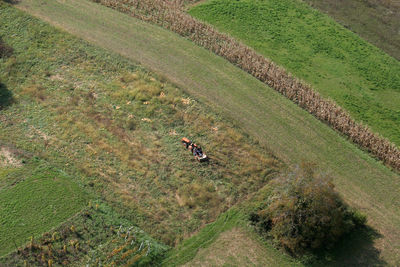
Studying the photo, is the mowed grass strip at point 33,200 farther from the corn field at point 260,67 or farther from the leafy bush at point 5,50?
the corn field at point 260,67

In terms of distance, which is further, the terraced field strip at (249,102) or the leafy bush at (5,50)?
the leafy bush at (5,50)

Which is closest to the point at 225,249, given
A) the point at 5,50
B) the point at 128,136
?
the point at 128,136

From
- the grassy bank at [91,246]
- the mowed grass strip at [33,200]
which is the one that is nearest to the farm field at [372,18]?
the grassy bank at [91,246]

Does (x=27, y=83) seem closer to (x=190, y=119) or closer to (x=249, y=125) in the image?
(x=190, y=119)

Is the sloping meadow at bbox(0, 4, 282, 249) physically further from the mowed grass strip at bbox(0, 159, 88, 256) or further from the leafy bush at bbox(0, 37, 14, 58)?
the mowed grass strip at bbox(0, 159, 88, 256)

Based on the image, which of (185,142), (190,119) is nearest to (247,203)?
(185,142)


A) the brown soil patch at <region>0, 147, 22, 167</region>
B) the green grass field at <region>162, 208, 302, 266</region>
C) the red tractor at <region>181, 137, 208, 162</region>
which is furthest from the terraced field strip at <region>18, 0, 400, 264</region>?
the brown soil patch at <region>0, 147, 22, 167</region>
